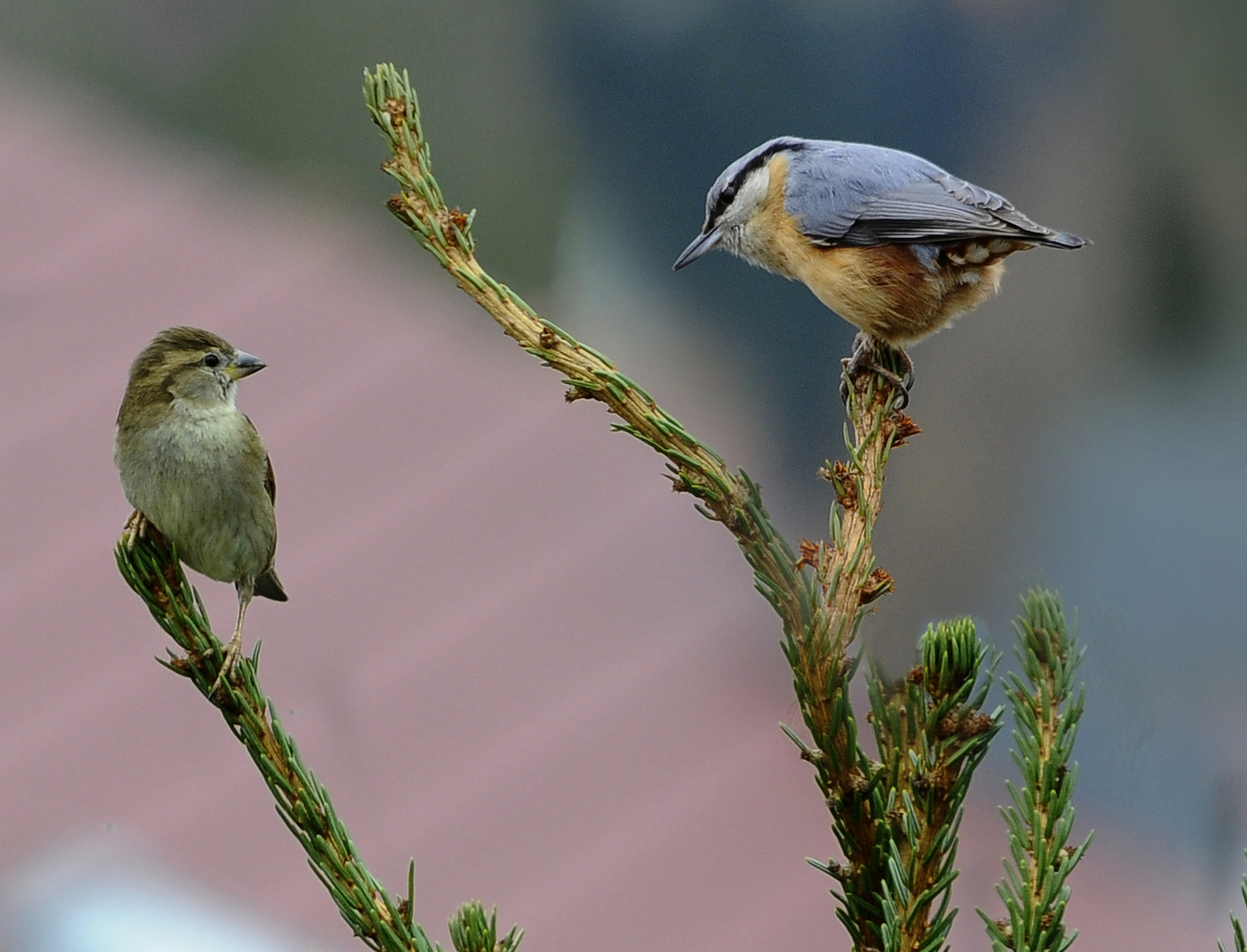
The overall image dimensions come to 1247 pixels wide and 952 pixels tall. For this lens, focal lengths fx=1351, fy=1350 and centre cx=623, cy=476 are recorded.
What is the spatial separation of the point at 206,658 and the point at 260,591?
438 mm

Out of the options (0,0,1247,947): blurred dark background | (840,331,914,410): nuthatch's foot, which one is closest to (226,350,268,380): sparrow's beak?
(840,331,914,410): nuthatch's foot

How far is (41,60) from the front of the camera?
2.91 meters

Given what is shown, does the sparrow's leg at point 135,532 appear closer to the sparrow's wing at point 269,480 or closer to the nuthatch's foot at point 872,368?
the sparrow's wing at point 269,480

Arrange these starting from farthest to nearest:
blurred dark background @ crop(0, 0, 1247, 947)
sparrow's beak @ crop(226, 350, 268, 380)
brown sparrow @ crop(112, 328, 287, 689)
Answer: blurred dark background @ crop(0, 0, 1247, 947) < sparrow's beak @ crop(226, 350, 268, 380) < brown sparrow @ crop(112, 328, 287, 689)

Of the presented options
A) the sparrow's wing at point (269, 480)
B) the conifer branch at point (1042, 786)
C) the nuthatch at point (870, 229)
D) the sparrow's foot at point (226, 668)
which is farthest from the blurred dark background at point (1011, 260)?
the sparrow's foot at point (226, 668)

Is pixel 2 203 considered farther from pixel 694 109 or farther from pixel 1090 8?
pixel 1090 8

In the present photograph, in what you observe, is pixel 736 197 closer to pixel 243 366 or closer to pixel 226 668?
pixel 243 366

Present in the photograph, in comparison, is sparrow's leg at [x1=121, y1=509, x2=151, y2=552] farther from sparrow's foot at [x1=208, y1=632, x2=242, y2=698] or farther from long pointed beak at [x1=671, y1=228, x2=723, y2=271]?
long pointed beak at [x1=671, y1=228, x2=723, y2=271]

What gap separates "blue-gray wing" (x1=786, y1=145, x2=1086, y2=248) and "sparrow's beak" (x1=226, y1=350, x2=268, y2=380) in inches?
18.8

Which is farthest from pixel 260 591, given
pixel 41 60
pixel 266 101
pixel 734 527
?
pixel 41 60

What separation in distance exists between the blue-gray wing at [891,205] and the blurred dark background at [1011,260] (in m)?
0.37

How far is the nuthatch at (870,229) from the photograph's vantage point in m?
1.12

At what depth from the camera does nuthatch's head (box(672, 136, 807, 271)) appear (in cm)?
113

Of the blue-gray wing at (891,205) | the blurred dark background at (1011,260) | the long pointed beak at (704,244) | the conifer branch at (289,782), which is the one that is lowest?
the conifer branch at (289,782)
